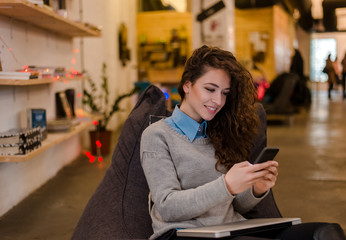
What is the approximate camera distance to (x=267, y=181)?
1.79m

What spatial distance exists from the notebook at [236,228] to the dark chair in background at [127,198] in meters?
0.36

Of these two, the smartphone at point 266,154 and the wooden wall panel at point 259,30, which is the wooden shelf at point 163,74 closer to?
the wooden wall panel at point 259,30

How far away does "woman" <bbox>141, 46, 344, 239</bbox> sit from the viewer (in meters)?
1.61

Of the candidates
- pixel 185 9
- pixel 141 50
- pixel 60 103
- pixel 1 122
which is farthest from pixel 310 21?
pixel 1 122

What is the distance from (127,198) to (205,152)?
1.58 ft

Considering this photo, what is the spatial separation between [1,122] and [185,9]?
10.6 meters

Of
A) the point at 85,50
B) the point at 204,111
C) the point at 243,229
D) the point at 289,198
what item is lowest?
the point at 289,198

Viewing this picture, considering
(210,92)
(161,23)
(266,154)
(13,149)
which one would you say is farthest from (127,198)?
(161,23)

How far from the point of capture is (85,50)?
617 centimetres

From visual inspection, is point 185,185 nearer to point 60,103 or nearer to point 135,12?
point 60,103

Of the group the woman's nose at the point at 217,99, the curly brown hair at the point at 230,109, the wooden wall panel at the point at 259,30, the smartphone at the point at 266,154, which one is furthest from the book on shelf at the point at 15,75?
the wooden wall panel at the point at 259,30

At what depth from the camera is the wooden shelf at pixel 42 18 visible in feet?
10.4

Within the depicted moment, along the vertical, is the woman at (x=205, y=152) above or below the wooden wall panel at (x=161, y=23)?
below

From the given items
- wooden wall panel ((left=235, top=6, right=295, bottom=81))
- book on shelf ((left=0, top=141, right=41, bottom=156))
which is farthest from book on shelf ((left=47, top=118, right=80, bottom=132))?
wooden wall panel ((left=235, top=6, right=295, bottom=81))
